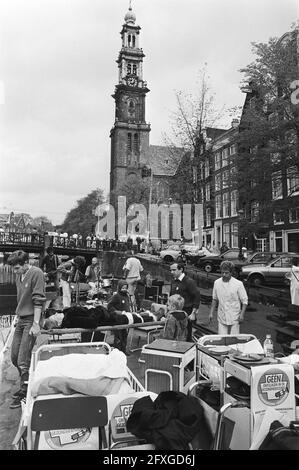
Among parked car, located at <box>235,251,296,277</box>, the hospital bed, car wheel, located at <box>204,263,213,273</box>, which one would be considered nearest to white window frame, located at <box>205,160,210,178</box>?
car wheel, located at <box>204,263,213,273</box>

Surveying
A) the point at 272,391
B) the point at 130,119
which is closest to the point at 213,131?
the point at 272,391

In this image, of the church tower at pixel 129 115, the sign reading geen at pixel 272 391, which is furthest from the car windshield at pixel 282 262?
the church tower at pixel 129 115

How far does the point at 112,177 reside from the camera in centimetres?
9250

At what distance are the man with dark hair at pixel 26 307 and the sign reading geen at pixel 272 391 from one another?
3108mm

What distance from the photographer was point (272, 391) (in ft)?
8.99

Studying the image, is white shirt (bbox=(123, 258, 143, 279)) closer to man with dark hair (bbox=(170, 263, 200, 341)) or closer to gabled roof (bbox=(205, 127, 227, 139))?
man with dark hair (bbox=(170, 263, 200, 341))

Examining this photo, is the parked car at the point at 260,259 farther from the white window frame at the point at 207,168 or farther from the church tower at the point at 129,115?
the church tower at the point at 129,115

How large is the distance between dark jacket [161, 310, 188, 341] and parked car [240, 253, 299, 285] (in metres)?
12.8

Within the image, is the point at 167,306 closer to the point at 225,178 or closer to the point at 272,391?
the point at 272,391

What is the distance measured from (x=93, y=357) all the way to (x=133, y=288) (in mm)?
8565

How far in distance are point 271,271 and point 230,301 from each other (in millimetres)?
12632

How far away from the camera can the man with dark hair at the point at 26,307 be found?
4.93 metres
